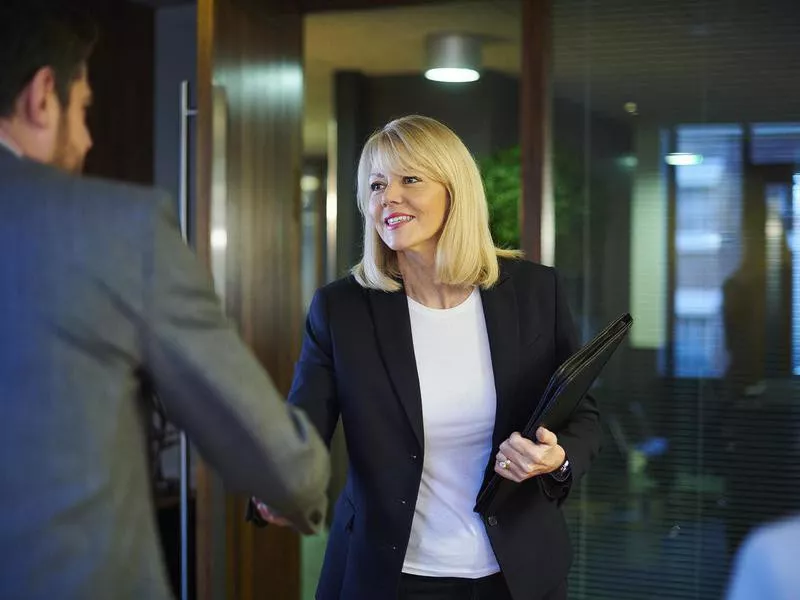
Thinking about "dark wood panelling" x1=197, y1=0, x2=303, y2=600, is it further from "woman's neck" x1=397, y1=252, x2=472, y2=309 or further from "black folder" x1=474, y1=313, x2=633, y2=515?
"black folder" x1=474, y1=313, x2=633, y2=515

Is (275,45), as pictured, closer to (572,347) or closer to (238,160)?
(238,160)

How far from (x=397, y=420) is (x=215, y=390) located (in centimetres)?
104

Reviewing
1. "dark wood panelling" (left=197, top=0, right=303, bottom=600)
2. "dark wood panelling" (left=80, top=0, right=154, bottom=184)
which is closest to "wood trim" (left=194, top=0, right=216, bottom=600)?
"dark wood panelling" (left=197, top=0, right=303, bottom=600)

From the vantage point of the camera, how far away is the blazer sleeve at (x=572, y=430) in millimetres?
2131

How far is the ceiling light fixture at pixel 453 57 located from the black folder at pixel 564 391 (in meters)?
2.13

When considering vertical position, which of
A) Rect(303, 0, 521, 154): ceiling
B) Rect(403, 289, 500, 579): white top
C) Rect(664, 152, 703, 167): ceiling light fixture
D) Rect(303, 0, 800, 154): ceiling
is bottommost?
Answer: Rect(403, 289, 500, 579): white top

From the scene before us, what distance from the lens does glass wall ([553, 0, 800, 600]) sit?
11.1 ft

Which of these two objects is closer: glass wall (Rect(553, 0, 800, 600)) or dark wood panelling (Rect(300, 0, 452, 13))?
glass wall (Rect(553, 0, 800, 600))

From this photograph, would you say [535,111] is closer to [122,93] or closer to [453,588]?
[453,588]

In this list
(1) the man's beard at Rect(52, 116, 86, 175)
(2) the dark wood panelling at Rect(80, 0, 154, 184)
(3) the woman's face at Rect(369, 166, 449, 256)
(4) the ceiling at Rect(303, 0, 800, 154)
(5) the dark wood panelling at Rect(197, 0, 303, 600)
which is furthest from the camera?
(2) the dark wood panelling at Rect(80, 0, 154, 184)

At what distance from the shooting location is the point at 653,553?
3529 millimetres

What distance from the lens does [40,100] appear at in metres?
1.16

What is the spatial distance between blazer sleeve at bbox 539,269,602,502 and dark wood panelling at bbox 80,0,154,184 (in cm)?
308

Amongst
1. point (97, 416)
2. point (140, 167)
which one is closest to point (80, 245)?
point (97, 416)
